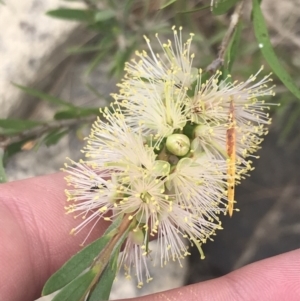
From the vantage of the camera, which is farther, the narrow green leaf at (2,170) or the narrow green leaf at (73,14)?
the narrow green leaf at (73,14)

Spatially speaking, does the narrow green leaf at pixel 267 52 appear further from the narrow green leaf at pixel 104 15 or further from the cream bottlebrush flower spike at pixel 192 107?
the narrow green leaf at pixel 104 15

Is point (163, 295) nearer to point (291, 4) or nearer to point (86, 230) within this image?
point (86, 230)

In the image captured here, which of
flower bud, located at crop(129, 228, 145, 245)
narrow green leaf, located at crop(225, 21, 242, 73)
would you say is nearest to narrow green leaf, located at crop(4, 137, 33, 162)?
flower bud, located at crop(129, 228, 145, 245)

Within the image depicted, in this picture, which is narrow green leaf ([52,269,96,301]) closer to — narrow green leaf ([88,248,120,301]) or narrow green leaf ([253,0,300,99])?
narrow green leaf ([88,248,120,301])

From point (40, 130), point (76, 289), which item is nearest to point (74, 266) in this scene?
point (76, 289)

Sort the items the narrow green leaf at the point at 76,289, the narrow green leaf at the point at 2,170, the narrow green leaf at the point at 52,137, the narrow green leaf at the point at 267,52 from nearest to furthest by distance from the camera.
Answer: the narrow green leaf at the point at 76,289 → the narrow green leaf at the point at 267,52 → the narrow green leaf at the point at 2,170 → the narrow green leaf at the point at 52,137

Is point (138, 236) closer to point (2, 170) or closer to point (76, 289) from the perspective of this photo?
point (76, 289)

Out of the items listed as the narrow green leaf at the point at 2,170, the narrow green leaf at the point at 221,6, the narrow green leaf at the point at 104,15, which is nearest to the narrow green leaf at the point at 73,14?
the narrow green leaf at the point at 104,15

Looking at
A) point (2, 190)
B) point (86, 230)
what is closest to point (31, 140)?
point (2, 190)
